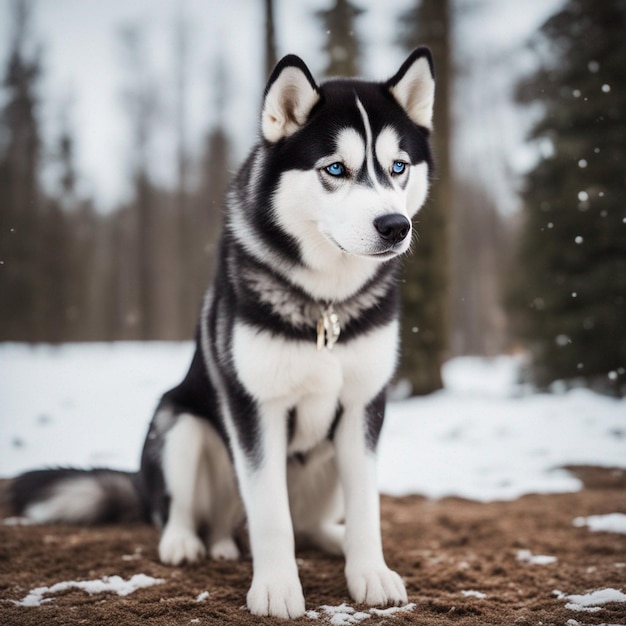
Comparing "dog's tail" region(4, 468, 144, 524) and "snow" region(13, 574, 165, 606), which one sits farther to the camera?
→ "dog's tail" region(4, 468, 144, 524)

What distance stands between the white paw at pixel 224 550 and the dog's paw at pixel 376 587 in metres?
0.65

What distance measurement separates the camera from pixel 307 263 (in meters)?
2.29

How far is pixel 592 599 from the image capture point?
2.13 meters

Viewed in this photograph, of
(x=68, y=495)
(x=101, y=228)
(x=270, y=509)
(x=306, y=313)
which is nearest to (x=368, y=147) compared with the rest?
(x=306, y=313)

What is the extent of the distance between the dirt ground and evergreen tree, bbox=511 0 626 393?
3.64 m

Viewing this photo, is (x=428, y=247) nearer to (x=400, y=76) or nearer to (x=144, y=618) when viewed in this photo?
(x=400, y=76)

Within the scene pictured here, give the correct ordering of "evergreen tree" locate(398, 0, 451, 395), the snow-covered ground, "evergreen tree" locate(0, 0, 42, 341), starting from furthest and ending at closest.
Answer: "evergreen tree" locate(0, 0, 42, 341), "evergreen tree" locate(398, 0, 451, 395), the snow-covered ground

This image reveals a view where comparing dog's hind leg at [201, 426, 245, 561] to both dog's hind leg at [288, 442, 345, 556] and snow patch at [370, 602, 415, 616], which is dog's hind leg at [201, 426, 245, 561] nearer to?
dog's hind leg at [288, 442, 345, 556]

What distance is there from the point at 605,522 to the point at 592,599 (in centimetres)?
123

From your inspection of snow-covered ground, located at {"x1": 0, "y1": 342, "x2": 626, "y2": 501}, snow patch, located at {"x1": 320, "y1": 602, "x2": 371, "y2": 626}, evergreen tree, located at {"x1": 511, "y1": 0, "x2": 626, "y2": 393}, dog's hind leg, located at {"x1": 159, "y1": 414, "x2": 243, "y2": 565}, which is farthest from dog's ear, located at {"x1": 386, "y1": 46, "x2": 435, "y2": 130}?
evergreen tree, located at {"x1": 511, "y1": 0, "x2": 626, "y2": 393}

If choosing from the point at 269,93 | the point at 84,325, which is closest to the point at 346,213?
the point at 269,93

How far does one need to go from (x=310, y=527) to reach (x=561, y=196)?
5.76 metres

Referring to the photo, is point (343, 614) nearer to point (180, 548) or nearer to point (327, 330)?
point (180, 548)

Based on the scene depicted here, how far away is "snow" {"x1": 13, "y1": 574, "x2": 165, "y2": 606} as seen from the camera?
2148mm
